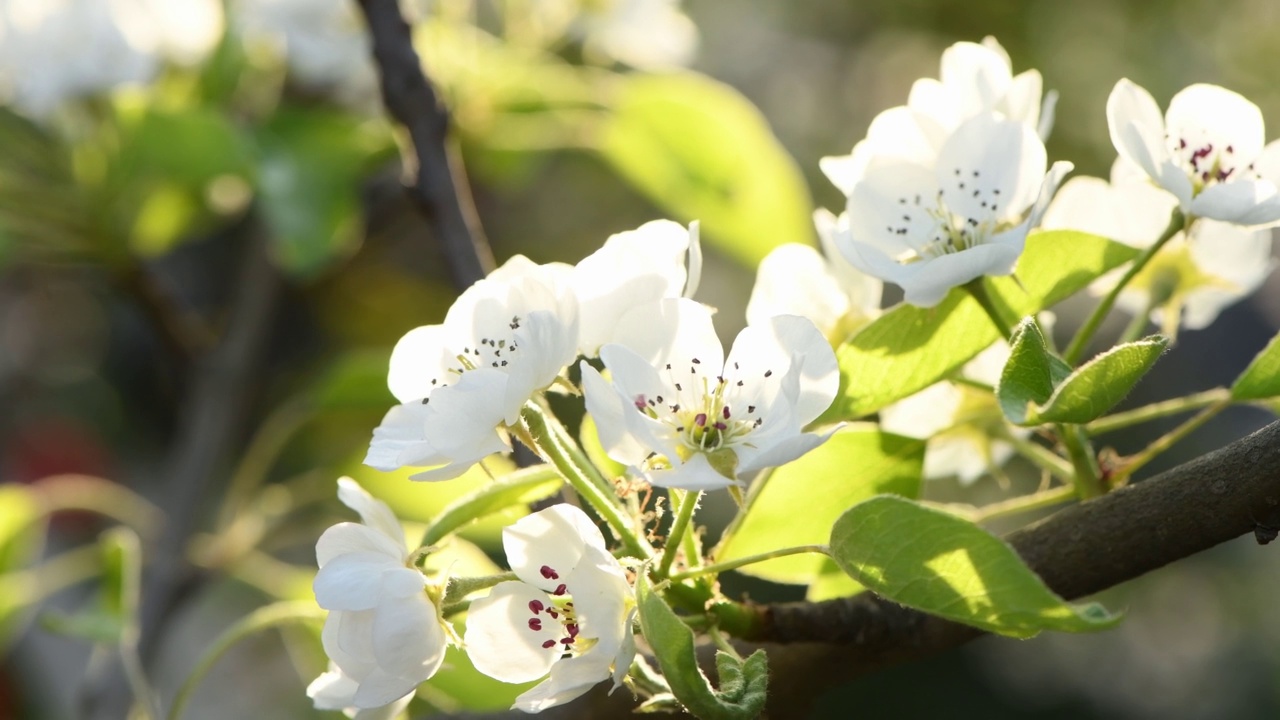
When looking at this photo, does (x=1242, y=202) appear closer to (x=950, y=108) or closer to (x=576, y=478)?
(x=950, y=108)

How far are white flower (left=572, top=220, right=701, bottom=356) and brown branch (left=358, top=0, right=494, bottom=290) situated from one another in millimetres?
267

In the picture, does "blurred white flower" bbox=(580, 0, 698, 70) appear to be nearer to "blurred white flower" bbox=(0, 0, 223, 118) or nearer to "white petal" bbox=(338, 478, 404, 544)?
"blurred white flower" bbox=(0, 0, 223, 118)

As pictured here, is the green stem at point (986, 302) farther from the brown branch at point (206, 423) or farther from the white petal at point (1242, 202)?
the brown branch at point (206, 423)

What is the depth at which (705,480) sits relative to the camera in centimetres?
43

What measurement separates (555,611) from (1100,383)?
0.73 ft

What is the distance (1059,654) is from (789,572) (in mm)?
3075

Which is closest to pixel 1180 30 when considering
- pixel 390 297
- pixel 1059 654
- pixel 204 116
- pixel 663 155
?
pixel 1059 654

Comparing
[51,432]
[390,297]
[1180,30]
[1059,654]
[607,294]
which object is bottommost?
[1059,654]

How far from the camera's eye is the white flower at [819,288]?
562mm


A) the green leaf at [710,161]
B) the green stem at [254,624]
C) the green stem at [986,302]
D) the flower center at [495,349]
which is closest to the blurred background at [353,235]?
the green leaf at [710,161]

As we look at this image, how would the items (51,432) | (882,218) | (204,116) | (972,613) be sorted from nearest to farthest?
(972,613) → (882,218) → (204,116) → (51,432)

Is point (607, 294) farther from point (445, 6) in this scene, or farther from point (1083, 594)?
point (445, 6)

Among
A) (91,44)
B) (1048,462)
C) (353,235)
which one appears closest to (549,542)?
(1048,462)

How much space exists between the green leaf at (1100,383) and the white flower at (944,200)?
0.08m
